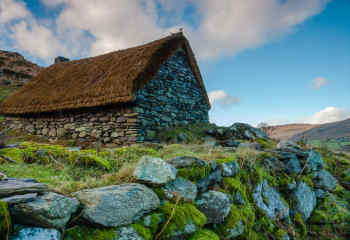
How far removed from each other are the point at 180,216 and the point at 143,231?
44cm

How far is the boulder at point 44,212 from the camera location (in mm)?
1319

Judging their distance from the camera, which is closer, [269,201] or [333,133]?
[269,201]

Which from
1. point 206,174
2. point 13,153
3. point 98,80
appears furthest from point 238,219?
point 98,80

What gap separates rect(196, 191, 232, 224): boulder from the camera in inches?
98.0

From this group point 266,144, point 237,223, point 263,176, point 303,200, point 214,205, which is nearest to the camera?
point 214,205

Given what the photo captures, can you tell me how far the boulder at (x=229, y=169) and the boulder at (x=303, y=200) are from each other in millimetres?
1809

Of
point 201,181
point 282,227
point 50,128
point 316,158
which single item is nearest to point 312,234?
point 282,227

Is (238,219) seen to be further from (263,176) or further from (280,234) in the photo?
(263,176)

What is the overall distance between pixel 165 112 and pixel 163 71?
1.77m

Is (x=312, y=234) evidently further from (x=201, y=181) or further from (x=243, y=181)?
(x=201, y=181)

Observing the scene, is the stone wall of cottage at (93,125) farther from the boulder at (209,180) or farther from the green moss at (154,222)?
the green moss at (154,222)

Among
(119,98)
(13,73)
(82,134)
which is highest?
(13,73)

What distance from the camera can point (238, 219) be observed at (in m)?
2.74

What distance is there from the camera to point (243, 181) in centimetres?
346
